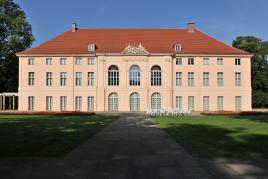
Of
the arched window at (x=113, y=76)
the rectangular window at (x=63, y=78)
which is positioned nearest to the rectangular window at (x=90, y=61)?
the arched window at (x=113, y=76)

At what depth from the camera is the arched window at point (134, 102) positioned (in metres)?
45.0

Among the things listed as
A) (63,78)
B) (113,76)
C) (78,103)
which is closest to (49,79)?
(63,78)

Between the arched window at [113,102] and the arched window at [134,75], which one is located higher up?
the arched window at [134,75]

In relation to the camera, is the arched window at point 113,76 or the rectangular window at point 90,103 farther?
the rectangular window at point 90,103

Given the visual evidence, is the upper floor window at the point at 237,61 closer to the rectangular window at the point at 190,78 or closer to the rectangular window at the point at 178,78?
the rectangular window at the point at 190,78

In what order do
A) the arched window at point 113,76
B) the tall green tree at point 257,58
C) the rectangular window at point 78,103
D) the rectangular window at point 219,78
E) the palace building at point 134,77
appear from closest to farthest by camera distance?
the palace building at point 134,77 < the arched window at point 113,76 < the rectangular window at point 78,103 < the rectangular window at point 219,78 < the tall green tree at point 257,58

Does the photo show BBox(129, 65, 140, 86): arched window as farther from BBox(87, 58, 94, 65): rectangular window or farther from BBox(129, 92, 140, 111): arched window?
BBox(87, 58, 94, 65): rectangular window

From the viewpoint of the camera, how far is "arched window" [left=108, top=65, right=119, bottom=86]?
45.3 m

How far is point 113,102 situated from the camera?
148 ft

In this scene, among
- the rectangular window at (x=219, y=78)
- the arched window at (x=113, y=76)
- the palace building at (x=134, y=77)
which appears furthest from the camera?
the rectangular window at (x=219, y=78)

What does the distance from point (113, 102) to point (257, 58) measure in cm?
3287

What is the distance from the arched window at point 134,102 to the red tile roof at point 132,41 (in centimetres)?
699

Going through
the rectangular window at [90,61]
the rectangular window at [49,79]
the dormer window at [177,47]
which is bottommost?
the rectangular window at [49,79]

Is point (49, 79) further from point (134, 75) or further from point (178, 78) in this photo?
point (178, 78)
